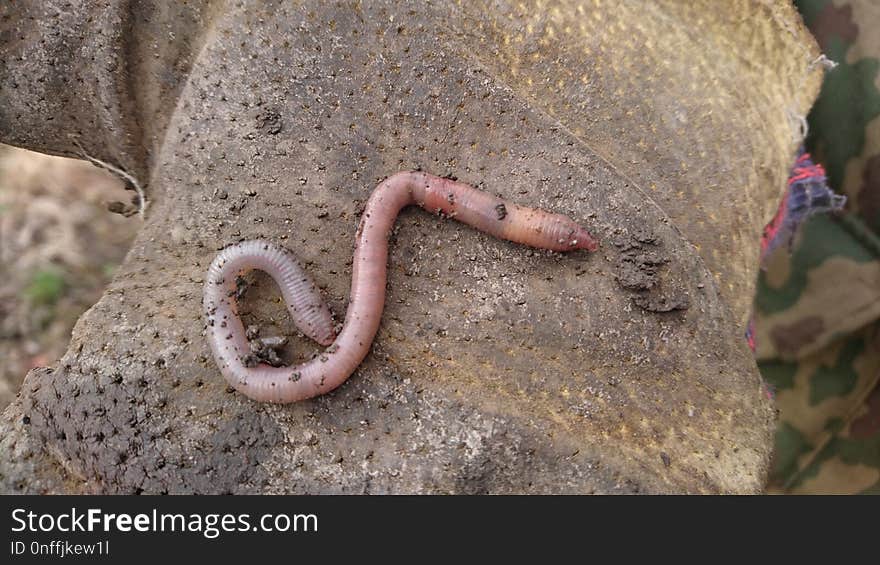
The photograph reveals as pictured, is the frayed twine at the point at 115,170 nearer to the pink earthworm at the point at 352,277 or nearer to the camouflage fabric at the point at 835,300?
the pink earthworm at the point at 352,277

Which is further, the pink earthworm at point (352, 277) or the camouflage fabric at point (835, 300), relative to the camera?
the camouflage fabric at point (835, 300)

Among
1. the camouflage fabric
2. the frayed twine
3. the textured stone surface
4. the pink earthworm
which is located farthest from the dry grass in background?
the camouflage fabric

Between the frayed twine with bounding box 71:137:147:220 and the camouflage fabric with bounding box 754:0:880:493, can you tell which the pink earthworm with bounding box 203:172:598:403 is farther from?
the camouflage fabric with bounding box 754:0:880:493

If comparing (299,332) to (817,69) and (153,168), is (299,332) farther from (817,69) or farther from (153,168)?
(817,69)

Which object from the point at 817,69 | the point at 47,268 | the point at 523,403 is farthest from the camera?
the point at 47,268

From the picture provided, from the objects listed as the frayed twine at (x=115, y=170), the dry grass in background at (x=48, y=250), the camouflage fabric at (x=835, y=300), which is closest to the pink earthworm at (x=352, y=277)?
the frayed twine at (x=115, y=170)

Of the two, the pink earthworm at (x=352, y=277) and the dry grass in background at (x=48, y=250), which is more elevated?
the pink earthworm at (x=352, y=277)

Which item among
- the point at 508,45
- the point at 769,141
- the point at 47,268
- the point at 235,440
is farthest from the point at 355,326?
the point at 47,268
